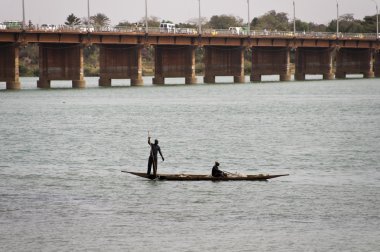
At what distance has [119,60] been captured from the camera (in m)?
167

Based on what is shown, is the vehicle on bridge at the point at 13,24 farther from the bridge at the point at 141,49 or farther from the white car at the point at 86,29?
the white car at the point at 86,29

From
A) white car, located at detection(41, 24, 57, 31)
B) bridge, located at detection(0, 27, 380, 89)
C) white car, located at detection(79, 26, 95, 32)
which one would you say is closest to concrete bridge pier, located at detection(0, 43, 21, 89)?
bridge, located at detection(0, 27, 380, 89)

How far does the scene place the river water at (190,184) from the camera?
122 ft

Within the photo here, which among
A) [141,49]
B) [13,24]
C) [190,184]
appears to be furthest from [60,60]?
[190,184]

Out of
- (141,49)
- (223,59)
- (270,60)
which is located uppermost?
(141,49)

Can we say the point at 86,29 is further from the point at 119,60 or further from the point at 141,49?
the point at 141,49

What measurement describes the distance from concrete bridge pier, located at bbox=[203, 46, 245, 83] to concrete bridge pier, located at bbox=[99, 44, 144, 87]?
740 inches

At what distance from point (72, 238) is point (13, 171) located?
19.9m

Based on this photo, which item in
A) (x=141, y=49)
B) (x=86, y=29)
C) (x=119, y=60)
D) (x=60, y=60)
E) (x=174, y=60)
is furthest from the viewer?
(x=174, y=60)

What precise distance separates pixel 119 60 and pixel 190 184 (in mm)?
118484

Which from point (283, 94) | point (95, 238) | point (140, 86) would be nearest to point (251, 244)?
point (95, 238)

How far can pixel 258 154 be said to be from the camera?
65000 mm

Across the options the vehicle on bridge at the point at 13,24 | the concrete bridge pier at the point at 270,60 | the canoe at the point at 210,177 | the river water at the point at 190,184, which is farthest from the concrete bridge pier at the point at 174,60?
the canoe at the point at 210,177

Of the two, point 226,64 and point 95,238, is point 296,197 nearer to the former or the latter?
point 95,238
